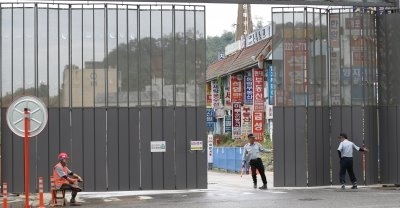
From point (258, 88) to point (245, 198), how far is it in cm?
2843

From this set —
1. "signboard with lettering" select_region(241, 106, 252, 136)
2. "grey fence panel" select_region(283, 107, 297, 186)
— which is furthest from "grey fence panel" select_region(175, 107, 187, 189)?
"signboard with lettering" select_region(241, 106, 252, 136)

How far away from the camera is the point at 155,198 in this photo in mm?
20297

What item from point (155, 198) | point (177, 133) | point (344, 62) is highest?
point (344, 62)

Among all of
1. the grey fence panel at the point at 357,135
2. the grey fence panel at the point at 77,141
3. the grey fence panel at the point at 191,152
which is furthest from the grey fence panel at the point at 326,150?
the grey fence panel at the point at 77,141

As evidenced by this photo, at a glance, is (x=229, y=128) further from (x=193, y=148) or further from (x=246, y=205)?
(x=246, y=205)

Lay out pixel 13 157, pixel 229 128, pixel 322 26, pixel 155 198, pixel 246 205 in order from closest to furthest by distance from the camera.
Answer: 1. pixel 246 205
2. pixel 155 198
3. pixel 13 157
4. pixel 322 26
5. pixel 229 128

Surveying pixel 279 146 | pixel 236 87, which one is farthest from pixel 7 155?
pixel 236 87

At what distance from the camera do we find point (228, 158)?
148 ft

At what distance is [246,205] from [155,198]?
381cm

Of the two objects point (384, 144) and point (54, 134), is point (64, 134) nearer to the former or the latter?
point (54, 134)

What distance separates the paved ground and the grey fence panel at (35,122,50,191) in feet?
2.24

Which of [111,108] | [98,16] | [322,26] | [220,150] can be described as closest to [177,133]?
[111,108]

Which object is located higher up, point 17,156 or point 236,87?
point 236,87

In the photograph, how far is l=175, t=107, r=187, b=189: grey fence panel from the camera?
22594 mm
